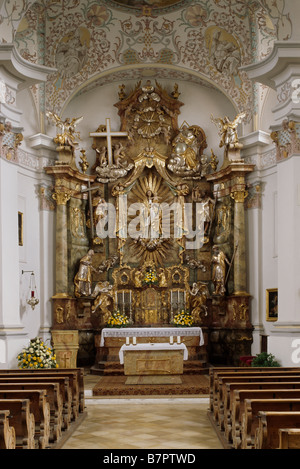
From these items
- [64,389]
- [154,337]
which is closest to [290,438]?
[64,389]

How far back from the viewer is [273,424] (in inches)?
228

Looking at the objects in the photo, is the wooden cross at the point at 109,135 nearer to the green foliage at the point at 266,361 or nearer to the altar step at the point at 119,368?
the altar step at the point at 119,368

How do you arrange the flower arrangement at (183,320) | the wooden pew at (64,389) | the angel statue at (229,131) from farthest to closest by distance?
the angel statue at (229,131) → the flower arrangement at (183,320) → the wooden pew at (64,389)

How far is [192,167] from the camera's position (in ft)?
63.1

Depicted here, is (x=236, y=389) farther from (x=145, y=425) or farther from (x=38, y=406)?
(x=38, y=406)

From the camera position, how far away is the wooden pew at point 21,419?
6613mm

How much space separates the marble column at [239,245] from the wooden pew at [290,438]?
12.7 m

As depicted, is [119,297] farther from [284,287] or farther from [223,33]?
[223,33]

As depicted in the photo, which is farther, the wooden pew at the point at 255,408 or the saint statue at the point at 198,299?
the saint statue at the point at 198,299

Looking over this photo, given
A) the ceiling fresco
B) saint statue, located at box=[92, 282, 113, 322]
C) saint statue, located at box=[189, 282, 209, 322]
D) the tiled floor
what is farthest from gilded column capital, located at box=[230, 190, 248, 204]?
the tiled floor

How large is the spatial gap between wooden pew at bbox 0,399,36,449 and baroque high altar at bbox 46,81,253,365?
35.8 ft

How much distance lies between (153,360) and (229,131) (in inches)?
281

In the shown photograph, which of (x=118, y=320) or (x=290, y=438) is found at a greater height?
(x=290, y=438)

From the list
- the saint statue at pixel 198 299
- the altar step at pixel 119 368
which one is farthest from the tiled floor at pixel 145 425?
the saint statue at pixel 198 299
